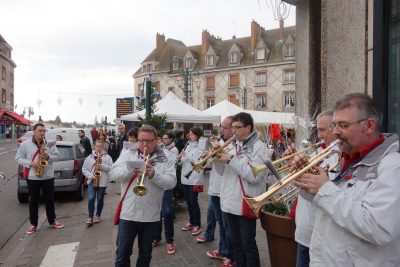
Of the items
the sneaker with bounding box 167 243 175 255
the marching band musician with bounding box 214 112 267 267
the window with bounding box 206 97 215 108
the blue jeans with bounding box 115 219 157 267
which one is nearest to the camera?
the blue jeans with bounding box 115 219 157 267

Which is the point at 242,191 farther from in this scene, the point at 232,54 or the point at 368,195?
the point at 232,54

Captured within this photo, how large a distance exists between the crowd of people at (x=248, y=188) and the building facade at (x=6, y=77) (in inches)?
2123

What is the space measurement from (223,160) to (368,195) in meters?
2.14

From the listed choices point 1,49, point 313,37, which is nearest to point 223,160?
point 313,37

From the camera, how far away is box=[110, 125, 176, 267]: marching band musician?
12.7 ft

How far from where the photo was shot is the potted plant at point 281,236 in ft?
12.5

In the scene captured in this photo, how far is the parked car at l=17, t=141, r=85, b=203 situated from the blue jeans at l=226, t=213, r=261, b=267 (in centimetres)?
643

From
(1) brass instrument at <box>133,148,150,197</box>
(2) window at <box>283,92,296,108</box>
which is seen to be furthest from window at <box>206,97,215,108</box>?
(1) brass instrument at <box>133,148,150,197</box>

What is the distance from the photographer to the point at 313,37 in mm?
5570

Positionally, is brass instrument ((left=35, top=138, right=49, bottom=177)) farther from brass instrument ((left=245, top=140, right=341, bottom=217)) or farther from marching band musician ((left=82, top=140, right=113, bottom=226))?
brass instrument ((left=245, top=140, right=341, bottom=217))

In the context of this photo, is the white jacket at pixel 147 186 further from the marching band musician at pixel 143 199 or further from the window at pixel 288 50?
the window at pixel 288 50

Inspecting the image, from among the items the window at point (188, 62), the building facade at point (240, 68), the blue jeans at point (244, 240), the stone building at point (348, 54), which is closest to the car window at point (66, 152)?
the stone building at point (348, 54)

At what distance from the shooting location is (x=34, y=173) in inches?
261

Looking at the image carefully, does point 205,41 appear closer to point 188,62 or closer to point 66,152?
point 188,62
